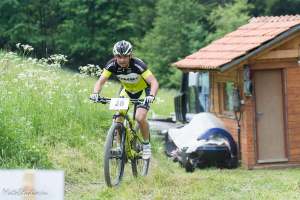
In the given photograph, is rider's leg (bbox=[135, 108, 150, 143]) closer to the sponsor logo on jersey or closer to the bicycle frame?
the bicycle frame

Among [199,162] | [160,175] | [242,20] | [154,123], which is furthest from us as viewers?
[242,20]

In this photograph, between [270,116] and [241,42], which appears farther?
[241,42]

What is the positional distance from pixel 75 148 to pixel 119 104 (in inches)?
108

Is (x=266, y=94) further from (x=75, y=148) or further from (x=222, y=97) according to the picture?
(x=75, y=148)

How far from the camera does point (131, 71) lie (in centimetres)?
977

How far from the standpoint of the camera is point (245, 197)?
9.34 m

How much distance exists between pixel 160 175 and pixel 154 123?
12.0 metres

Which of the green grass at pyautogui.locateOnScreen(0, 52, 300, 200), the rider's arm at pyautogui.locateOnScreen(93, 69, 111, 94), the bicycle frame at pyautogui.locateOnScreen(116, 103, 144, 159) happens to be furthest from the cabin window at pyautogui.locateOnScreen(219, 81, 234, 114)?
the rider's arm at pyautogui.locateOnScreen(93, 69, 111, 94)

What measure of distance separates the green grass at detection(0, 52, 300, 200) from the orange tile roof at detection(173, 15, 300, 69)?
270 centimetres

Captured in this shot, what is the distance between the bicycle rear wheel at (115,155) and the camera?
9.27 metres

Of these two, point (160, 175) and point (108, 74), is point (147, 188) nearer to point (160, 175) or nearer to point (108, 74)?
point (160, 175)

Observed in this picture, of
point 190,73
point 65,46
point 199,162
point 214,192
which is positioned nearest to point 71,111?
point 199,162

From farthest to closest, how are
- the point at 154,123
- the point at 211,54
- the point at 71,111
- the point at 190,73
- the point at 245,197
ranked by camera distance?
the point at 154,123 < the point at 190,73 < the point at 211,54 < the point at 71,111 < the point at 245,197

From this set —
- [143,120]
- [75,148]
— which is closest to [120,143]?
[143,120]
